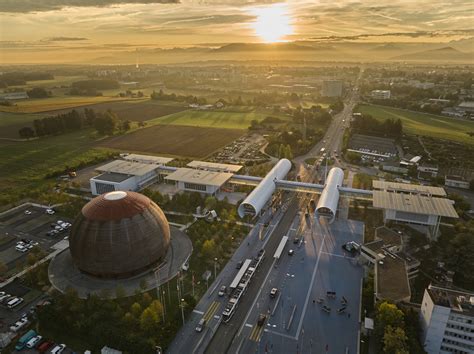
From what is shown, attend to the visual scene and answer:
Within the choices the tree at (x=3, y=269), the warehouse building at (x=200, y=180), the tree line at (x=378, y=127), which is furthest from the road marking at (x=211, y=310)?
the tree line at (x=378, y=127)

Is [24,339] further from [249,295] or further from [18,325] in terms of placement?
[249,295]

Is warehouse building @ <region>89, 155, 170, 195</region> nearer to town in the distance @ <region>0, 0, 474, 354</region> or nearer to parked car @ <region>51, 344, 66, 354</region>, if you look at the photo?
town in the distance @ <region>0, 0, 474, 354</region>

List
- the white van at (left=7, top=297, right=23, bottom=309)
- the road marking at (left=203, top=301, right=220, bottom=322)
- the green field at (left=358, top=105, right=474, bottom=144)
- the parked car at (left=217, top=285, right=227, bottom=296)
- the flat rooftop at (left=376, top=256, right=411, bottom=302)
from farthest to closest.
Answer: the green field at (left=358, top=105, right=474, bottom=144), the parked car at (left=217, top=285, right=227, bottom=296), the white van at (left=7, top=297, right=23, bottom=309), the road marking at (left=203, top=301, right=220, bottom=322), the flat rooftop at (left=376, top=256, right=411, bottom=302)

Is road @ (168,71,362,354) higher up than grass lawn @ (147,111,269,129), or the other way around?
grass lawn @ (147,111,269,129)

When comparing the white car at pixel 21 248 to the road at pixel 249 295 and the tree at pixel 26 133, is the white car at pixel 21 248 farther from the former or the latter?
the tree at pixel 26 133

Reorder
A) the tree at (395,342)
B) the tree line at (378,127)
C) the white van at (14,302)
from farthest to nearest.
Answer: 1. the tree line at (378,127)
2. the white van at (14,302)
3. the tree at (395,342)

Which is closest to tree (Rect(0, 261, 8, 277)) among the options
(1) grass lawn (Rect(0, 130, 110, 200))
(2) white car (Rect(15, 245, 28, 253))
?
(2) white car (Rect(15, 245, 28, 253))

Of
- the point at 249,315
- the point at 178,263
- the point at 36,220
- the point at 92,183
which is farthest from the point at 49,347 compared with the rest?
the point at 92,183
